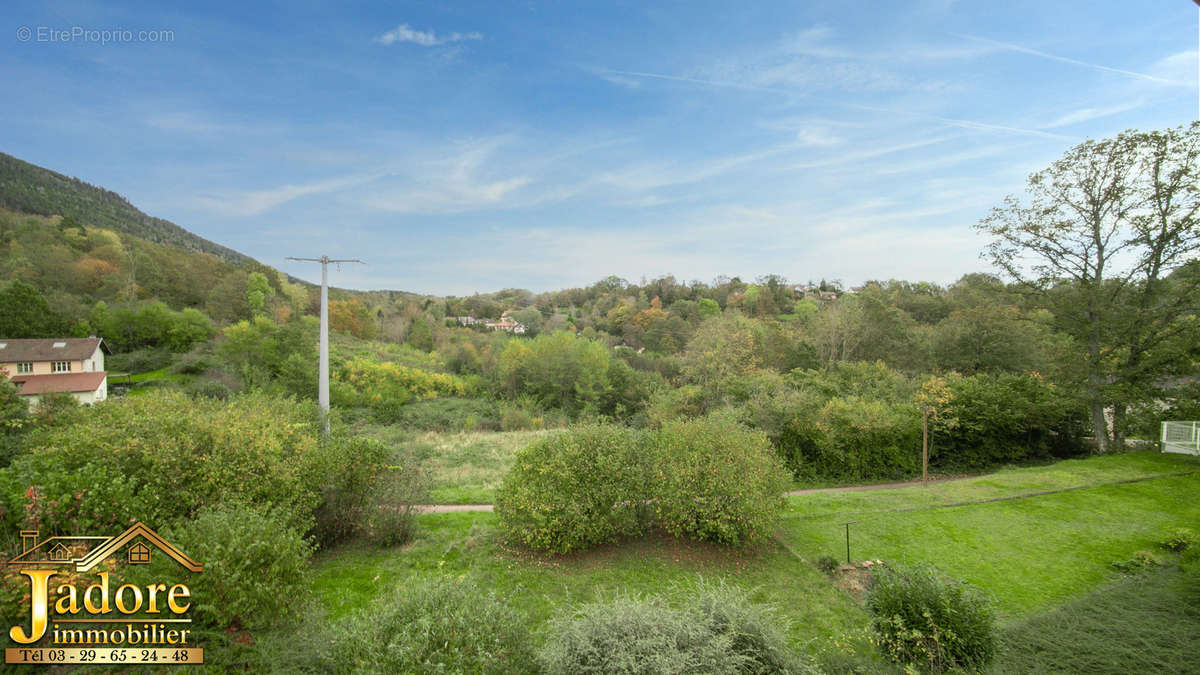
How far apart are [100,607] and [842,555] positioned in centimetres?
960

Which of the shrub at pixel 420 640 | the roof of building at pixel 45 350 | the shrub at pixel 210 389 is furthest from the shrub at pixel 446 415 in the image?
the shrub at pixel 420 640

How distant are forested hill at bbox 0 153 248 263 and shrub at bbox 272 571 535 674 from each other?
69.0 metres

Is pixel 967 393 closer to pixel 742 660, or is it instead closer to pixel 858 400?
pixel 858 400

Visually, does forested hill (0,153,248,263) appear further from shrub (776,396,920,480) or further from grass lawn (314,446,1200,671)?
shrub (776,396,920,480)

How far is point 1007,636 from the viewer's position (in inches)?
205

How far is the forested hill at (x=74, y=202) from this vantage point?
47.0 metres

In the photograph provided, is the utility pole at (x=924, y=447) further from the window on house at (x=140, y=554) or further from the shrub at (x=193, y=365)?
the shrub at (x=193, y=365)

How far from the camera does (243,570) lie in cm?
432

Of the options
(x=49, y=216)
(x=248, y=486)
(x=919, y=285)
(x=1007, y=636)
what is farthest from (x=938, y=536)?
(x=49, y=216)

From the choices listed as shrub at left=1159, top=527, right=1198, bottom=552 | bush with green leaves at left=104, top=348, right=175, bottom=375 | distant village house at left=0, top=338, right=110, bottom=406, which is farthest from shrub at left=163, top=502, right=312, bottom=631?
bush with green leaves at left=104, top=348, right=175, bottom=375

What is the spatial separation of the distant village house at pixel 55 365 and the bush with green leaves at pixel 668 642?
28.1 metres

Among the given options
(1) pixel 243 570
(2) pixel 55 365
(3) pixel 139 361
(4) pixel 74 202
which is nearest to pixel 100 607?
(1) pixel 243 570

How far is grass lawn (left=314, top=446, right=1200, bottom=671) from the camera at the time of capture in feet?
20.4

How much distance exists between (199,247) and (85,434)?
77.0 m
